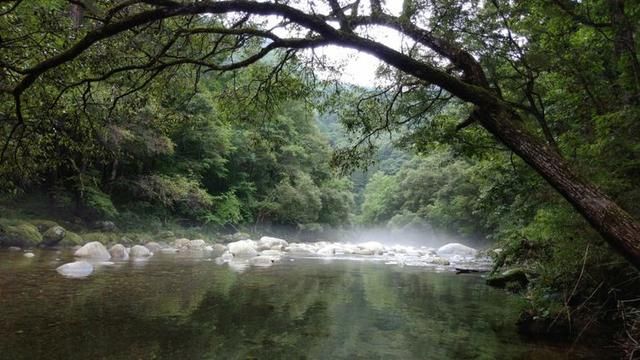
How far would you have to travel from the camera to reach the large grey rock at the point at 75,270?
10.3m

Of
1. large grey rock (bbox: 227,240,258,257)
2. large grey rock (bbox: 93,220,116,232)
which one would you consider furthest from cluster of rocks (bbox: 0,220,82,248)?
large grey rock (bbox: 227,240,258,257)

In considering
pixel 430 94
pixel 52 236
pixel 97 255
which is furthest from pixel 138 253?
pixel 430 94

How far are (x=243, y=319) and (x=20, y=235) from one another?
12337mm

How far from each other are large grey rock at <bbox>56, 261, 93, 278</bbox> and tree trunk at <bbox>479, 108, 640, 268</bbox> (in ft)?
29.3

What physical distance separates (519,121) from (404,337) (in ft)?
10.6

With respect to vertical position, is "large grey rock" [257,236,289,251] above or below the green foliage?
above

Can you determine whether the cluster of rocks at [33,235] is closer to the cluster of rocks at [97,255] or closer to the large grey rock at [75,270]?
the cluster of rocks at [97,255]

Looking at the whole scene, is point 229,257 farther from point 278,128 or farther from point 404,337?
point 278,128

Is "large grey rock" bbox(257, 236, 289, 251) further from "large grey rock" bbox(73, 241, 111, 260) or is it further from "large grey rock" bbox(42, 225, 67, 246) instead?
"large grey rock" bbox(73, 241, 111, 260)

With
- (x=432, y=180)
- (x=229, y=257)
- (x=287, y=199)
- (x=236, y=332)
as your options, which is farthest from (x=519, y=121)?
(x=432, y=180)

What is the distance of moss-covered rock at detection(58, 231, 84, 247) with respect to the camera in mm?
17297

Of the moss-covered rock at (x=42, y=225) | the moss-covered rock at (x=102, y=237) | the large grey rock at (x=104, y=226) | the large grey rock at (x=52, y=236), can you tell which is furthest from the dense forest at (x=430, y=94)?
the large grey rock at (x=104, y=226)

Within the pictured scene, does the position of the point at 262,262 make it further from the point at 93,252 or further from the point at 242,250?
the point at 93,252

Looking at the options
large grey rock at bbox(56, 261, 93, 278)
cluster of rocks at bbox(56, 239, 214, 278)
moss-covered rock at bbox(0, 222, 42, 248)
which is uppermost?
moss-covered rock at bbox(0, 222, 42, 248)
